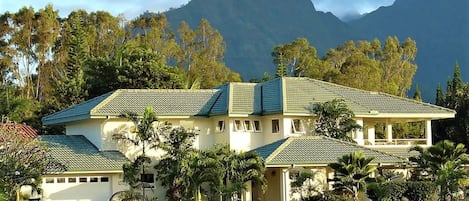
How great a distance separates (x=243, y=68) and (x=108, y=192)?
6068cm

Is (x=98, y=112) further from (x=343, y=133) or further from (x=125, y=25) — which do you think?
(x=125, y=25)

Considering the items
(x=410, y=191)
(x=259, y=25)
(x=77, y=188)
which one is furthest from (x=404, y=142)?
(x=259, y=25)

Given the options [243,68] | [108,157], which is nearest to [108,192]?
[108,157]

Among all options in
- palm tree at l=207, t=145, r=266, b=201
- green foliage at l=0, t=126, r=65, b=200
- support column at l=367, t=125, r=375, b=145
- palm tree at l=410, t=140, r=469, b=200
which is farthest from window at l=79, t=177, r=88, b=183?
support column at l=367, t=125, r=375, b=145

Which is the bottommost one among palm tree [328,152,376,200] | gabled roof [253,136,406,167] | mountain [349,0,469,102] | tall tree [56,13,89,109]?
palm tree [328,152,376,200]

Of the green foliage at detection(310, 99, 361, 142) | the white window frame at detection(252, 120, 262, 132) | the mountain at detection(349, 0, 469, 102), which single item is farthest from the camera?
the mountain at detection(349, 0, 469, 102)

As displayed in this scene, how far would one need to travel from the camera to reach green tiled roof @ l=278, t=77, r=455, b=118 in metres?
31.4

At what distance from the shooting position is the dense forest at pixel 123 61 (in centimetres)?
4113

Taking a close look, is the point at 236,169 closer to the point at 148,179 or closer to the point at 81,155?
the point at 148,179

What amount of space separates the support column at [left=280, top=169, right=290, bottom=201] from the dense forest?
46.5 feet

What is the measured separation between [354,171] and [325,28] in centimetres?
7173

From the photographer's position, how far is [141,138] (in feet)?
92.4

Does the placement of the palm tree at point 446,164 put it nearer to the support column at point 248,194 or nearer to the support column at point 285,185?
the support column at point 285,185

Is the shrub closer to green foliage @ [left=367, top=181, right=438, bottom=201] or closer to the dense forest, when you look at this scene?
green foliage @ [left=367, top=181, right=438, bottom=201]
